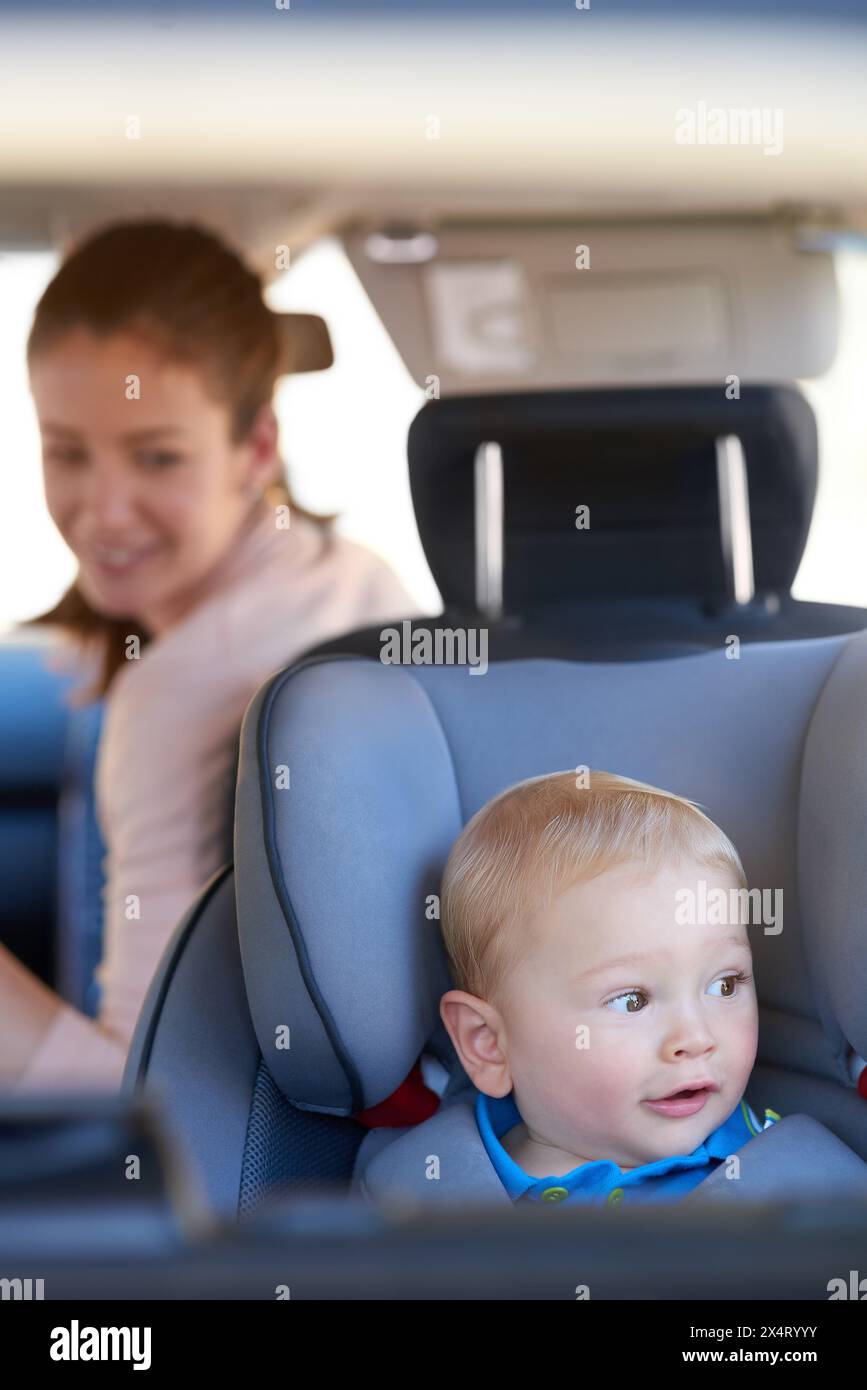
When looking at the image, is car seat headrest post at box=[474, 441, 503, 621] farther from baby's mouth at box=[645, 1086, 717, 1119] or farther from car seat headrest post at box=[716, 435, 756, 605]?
baby's mouth at box=[645, 1086, 717, 1119]

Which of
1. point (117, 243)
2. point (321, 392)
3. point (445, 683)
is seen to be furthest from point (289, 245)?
point (445, 683)

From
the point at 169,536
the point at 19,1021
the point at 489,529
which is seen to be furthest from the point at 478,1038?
the point at 169,536

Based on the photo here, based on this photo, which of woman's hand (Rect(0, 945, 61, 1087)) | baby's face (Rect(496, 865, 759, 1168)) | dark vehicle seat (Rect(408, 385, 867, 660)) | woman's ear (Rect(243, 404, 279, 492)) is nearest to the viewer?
baby's face (Rect(496, 865, 759, 1168))

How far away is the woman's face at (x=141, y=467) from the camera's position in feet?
6.24

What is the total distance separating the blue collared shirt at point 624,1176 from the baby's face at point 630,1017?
14 millimetres

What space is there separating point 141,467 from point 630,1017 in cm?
115

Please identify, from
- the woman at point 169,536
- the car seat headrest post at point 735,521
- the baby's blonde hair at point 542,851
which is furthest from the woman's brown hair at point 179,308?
the baby's blonde hair at point 542,851

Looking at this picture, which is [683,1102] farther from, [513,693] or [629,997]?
[513,693]

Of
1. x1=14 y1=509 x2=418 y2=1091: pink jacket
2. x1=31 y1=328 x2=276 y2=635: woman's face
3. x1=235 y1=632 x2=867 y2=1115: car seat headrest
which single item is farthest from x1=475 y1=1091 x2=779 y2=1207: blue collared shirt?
x1=31 y1=328 x2=276 y2=635: woman's face

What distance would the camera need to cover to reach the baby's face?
41.7 inches

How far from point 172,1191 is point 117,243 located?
5.87ft

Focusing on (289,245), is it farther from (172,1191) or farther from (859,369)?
(172,1191)

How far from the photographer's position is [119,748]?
6.25 ft

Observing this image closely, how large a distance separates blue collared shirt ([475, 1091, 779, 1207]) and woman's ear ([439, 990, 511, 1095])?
4 centimetres
